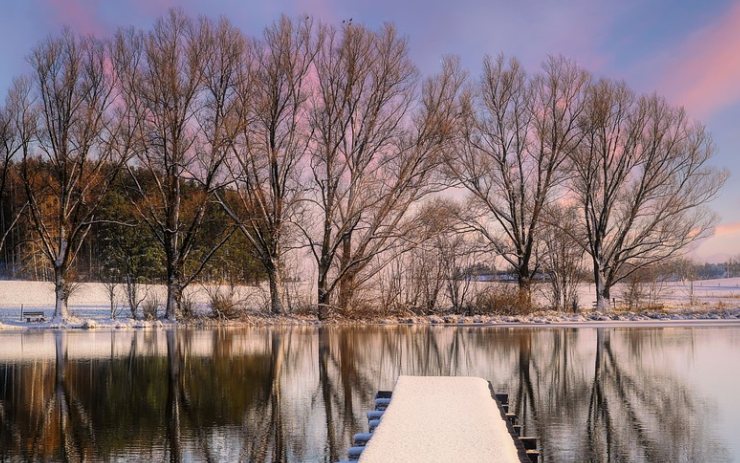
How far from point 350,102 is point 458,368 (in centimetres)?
1892

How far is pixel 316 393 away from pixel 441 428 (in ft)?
17.1

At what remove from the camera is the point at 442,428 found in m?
7.27

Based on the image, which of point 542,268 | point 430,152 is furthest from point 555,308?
point 430,152

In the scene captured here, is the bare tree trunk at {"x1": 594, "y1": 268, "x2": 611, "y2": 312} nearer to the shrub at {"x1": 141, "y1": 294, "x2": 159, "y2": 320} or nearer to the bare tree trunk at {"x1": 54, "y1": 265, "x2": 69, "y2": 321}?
the shrub at {"x1": 141, "y1": 294, "x2": 159, "y2": 320}

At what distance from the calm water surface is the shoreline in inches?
252

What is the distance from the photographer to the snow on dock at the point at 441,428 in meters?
6.19

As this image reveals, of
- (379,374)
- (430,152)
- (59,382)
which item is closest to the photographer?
(59,382)

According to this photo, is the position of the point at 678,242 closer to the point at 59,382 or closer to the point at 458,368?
the point at 458,368

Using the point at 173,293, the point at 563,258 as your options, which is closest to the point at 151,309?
the point at 173,293

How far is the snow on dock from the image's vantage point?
20.3 ft

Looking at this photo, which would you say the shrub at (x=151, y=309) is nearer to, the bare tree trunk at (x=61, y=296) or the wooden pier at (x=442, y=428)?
the bare tree trunk at (x=61, y=296)

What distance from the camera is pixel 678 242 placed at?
123 feet

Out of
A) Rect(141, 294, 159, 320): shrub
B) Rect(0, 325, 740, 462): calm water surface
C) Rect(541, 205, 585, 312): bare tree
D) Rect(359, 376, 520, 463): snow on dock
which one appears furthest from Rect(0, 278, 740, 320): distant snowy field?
Rect(359, 376, 520, 463): snow on dock

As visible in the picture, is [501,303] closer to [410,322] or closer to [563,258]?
[410,322]
